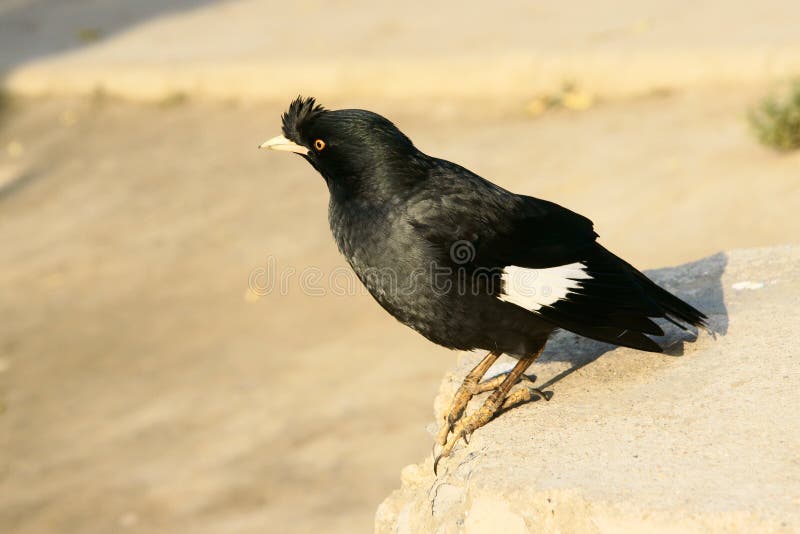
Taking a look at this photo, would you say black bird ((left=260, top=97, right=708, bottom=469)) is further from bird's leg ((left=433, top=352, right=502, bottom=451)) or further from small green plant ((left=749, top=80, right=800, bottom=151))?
small green plant ((left=749, top=80, right=800, bottom=151))

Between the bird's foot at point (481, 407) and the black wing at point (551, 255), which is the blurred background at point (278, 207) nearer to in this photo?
the bird's foot at point (481, 407)

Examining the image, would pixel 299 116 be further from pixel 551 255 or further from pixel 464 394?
pixel 464 394

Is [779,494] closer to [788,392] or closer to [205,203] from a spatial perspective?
[788,392]

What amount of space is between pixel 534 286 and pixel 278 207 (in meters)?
7.70

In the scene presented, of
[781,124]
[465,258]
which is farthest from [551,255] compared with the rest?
[781,124]

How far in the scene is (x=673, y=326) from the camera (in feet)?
13.5

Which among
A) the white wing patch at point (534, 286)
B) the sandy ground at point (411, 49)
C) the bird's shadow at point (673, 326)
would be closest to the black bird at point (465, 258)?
the white wing patch at point (534, 286)

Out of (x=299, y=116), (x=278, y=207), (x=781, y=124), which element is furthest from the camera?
(x=278, y=207)

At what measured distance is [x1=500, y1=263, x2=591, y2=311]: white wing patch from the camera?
3.58 meters

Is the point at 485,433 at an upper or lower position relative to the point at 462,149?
lower

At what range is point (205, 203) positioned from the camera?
38.6ft

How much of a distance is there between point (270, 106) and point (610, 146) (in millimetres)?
5210

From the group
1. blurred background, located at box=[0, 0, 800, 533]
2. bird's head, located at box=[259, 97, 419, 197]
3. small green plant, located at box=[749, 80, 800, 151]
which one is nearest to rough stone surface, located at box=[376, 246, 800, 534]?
bird's head, located at box=[259, 97, 419, 197]

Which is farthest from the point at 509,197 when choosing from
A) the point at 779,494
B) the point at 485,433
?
the point at 779,494
